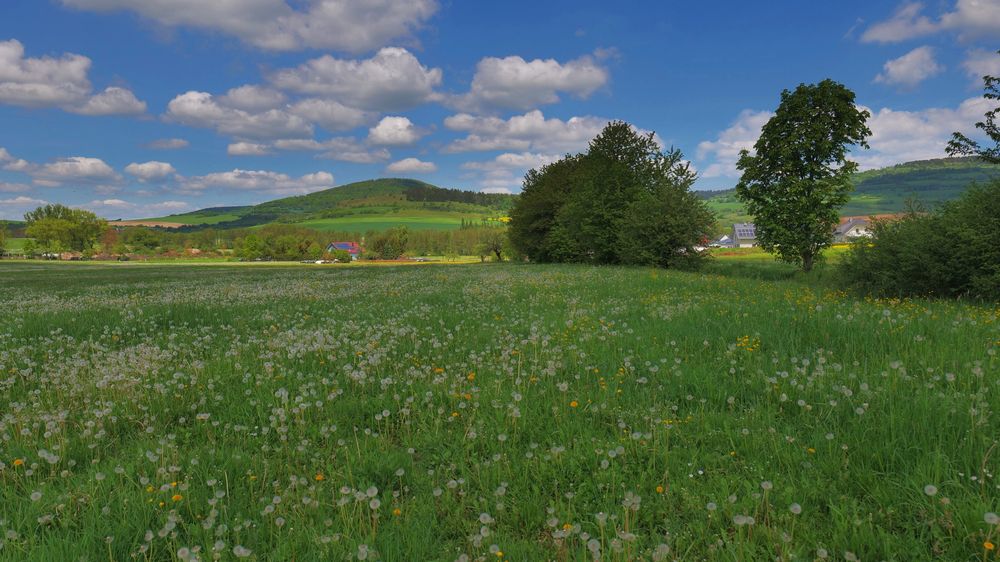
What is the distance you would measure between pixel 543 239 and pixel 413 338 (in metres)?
52.1

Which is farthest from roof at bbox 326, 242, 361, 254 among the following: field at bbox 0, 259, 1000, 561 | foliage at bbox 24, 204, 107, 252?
field at bbox 0, 259, 1000, 561

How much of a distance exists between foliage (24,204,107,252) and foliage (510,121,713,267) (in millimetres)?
130331

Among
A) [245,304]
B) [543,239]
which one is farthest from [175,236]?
[245,304]

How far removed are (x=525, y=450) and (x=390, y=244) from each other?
16501cm

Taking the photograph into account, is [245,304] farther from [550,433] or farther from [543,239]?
[543,239]

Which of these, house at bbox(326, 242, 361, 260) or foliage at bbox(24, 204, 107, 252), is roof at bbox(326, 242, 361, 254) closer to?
house at bbox(326, 242, 361, 260)

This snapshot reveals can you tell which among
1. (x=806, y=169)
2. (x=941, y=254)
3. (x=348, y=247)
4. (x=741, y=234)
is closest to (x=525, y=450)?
(x=941, y=254)

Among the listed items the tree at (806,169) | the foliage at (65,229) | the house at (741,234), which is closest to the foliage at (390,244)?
the foliage at (65,229)

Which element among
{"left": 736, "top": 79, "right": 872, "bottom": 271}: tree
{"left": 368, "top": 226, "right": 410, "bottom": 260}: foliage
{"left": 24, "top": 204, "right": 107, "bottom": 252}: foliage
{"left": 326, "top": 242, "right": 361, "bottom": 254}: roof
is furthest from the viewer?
{"left": 326, "top": 242, "right": 361, "bottom": 254}: roof

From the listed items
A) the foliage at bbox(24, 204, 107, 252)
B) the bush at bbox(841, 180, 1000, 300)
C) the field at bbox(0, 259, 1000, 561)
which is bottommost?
the field at bbox(0, 259, 1000, 561)

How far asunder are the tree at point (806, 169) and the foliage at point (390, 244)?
141 meters

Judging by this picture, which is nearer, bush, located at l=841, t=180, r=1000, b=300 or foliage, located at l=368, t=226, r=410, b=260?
bush, located at l=841, t=180, r=1000, b=300

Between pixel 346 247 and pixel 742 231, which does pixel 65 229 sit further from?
pixel 742 231

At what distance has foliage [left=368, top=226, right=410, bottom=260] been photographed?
16275cm
